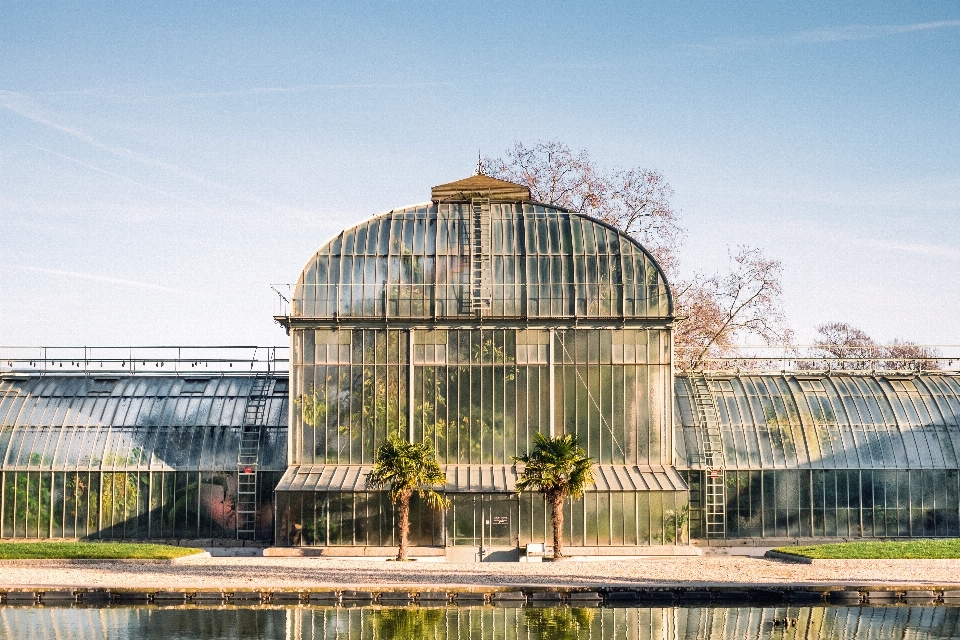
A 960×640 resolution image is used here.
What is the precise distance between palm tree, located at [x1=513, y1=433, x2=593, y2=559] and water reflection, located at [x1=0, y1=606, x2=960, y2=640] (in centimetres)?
1245

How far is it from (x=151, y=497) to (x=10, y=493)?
603cm

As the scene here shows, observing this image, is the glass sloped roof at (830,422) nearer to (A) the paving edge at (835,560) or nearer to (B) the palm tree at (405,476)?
(A) the paving edge at (835,560)

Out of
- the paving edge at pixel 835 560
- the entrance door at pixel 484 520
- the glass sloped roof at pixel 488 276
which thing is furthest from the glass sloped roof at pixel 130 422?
the paving edge at pixel 835 560

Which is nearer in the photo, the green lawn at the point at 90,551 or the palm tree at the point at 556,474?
the green lawn at the point at 90,551

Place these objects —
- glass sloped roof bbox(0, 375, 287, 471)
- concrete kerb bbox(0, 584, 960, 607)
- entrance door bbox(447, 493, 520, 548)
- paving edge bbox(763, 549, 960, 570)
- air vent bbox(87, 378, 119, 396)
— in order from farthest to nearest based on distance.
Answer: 1. air vent bbox(87, 378, 119, 396)
2. glass sloped roof bbox(0, 375, 287, 471)
3. entrance door bbox(447, 493, 520, 548)
4. paving edge bbox(763, 549, 960, 570)
5. concrete kerb bbox(0, 584, 960, 607)

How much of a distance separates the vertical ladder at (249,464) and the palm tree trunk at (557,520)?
13214 mm

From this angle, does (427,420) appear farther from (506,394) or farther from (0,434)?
(0,434)

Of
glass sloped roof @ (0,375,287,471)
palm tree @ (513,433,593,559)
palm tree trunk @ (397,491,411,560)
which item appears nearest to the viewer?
palm tree @ (513,433,593,559)

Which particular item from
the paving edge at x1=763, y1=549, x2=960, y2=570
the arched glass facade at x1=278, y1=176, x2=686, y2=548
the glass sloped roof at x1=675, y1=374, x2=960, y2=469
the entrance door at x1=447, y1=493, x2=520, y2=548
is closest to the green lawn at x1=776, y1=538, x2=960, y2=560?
the paving edge at x1=763, y1=549, x2=960, y2=570

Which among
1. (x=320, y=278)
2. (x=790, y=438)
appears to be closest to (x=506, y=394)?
(x=320, y=278)

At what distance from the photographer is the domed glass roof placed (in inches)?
2151

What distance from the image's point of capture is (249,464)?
184ft

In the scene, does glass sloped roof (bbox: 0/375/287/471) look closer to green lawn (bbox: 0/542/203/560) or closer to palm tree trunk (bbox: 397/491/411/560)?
green lawn (bbox: 0/542/203/560)

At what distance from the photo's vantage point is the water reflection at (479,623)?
33469 mm
